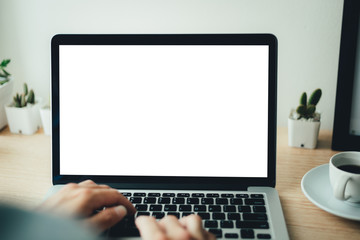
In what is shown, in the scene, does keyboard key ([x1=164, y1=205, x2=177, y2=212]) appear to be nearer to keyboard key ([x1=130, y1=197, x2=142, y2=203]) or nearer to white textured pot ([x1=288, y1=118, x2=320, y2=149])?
keyboard key ([x1=130, y1=197, x2=142, y2=203])

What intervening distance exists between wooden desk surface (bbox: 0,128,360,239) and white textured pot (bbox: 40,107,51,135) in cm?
2

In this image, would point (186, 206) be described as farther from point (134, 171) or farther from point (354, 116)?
point (354, 116)

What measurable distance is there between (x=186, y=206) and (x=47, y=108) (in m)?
0.52

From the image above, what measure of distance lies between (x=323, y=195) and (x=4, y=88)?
86 cm

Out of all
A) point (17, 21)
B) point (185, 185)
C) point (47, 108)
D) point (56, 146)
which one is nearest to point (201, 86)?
point (185, 185)

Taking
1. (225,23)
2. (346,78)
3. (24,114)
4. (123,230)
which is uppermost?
(225,23)

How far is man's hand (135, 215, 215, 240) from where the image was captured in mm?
469

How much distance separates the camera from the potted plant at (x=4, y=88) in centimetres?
97

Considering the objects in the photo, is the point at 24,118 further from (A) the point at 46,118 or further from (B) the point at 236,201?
(B) the point at 236,201

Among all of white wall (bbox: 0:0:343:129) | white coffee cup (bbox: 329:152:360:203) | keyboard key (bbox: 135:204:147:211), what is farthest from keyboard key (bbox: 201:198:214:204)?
white wall (bbox: 0:0:343:129)

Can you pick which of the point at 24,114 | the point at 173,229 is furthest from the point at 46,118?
the point at 173,229

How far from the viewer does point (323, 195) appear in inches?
27.1

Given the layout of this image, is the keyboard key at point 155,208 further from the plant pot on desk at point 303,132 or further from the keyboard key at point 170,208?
the plant pot on desk at point 303,132

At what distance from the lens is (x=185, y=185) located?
714 millimetres
